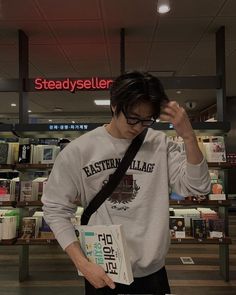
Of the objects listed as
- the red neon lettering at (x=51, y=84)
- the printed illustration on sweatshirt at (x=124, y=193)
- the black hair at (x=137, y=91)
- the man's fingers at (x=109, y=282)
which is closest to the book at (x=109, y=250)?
the man's fingers at (x=109, y=282)

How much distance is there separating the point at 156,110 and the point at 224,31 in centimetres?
394

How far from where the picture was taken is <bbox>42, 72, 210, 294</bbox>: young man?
1.22 m

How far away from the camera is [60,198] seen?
128 centimetres

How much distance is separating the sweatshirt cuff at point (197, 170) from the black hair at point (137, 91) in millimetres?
227

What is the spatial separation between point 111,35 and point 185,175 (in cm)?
402

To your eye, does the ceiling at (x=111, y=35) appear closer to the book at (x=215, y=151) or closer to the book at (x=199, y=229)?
the book at (x=215, y=151)

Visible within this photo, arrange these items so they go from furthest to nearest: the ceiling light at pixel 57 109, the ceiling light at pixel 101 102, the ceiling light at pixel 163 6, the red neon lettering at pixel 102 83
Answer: the ceiling light at pixel 57 109
the ceiling light at pixel 101 102
the red neon lettering at pixel 102 83
the ceiling light at pixel 163 6

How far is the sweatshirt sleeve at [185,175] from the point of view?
4.01 ft

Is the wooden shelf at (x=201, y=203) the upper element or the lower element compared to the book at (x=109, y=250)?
lower

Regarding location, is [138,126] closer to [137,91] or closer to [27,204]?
[137,91]

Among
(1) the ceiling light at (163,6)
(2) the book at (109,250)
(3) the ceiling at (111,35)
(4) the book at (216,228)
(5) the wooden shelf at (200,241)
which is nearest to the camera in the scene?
(2) the book at (109,250)

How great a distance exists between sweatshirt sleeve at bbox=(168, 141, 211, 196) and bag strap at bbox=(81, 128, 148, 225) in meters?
0.15

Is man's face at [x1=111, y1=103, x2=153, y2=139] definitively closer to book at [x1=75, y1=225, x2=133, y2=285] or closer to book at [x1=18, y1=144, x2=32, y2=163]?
book at [x1=75, y1=225, x2=133, y2=285]

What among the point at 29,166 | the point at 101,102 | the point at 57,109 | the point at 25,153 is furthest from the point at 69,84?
the point at 57,109
